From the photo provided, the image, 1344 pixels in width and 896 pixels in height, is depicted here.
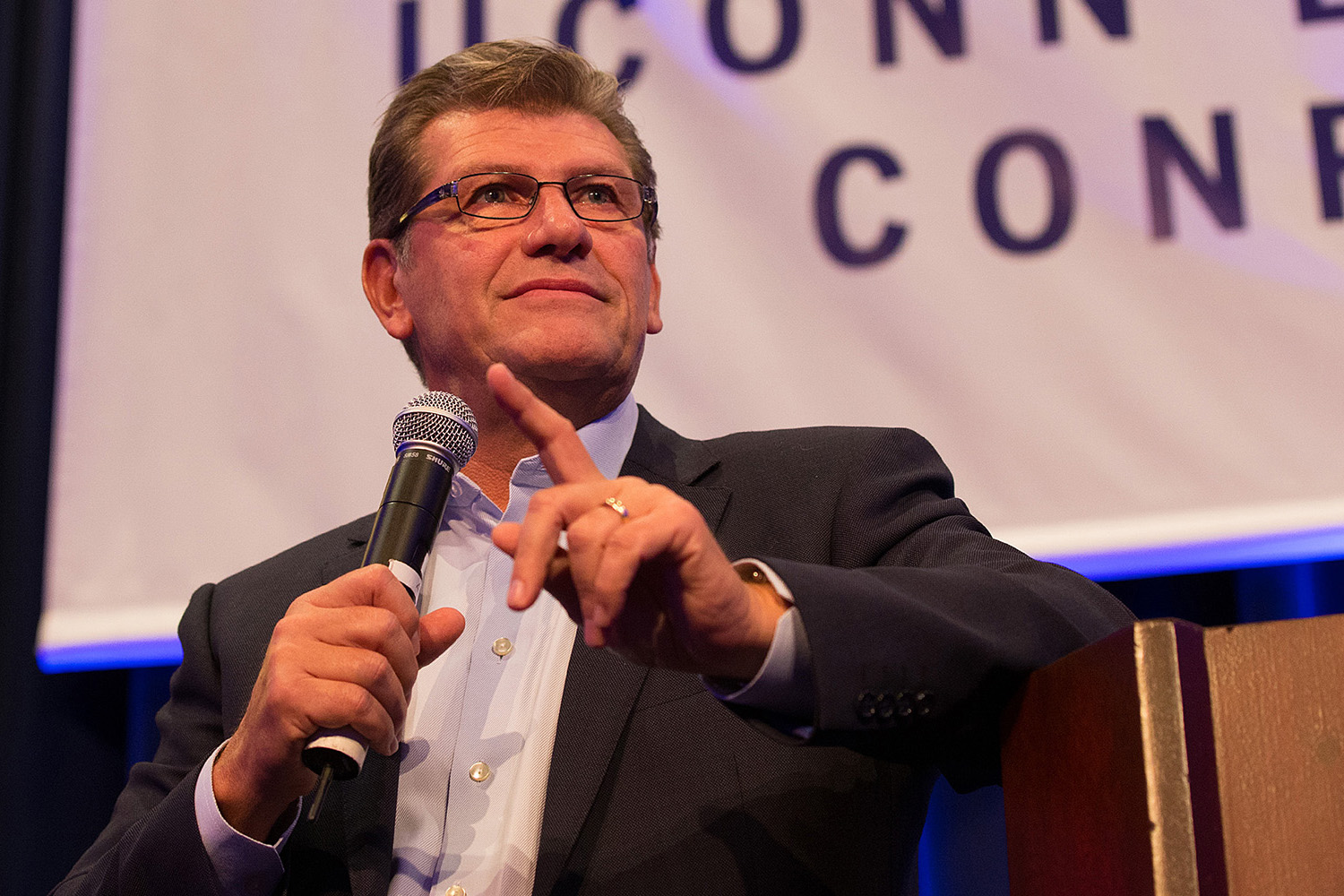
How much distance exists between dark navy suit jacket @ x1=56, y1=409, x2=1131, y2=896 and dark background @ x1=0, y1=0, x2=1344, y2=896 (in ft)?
2.43

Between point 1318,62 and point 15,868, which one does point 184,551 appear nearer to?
point 15,868

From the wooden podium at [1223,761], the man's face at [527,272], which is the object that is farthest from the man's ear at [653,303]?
the wooden podium at [1223,761]

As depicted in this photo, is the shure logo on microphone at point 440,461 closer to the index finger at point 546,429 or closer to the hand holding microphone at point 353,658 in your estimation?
the hand holding microphone at point 353,658

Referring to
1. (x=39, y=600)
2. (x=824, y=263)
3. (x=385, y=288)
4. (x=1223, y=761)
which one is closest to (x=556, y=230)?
(x=385, y=288)

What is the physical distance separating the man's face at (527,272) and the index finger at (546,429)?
0.57 meters

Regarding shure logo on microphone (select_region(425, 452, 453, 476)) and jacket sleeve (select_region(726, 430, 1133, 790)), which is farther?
shure logo on microphone (select_region(425, 452, 453, 476))

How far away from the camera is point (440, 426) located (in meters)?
1.14

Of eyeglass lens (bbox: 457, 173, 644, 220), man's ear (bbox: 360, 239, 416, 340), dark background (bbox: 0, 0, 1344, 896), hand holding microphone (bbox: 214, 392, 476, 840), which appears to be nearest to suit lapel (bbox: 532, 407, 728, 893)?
hand holding microphone (bbox: 214, 392, 476, 840)

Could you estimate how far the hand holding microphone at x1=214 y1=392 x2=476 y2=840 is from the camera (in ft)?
3.13

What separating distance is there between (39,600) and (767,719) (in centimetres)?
187

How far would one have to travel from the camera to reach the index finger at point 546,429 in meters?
0.93

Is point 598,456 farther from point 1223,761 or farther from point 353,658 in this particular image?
point 1223,761

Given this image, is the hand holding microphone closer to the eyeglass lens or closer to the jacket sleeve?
the jacket sleeve

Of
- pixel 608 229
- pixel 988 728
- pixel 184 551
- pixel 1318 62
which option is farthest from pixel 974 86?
pixel 184 551
